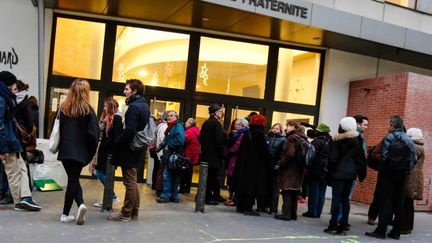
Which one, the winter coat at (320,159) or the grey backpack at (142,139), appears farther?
the winter coat at (320,159)

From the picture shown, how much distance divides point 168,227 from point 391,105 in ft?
22.5

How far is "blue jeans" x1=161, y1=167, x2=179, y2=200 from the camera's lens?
8.43m

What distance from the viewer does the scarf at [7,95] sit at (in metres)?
6.43

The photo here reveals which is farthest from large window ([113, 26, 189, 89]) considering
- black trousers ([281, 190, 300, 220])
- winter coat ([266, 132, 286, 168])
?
black trousers ([281, 190, 300, 220])

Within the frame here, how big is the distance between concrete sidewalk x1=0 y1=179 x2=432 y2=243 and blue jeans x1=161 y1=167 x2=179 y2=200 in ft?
0.68

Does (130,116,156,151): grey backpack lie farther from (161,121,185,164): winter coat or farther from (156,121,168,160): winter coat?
(156,121,168,160): winter coat

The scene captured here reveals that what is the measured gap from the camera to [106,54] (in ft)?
37.4

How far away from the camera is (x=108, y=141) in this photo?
23.7 feet

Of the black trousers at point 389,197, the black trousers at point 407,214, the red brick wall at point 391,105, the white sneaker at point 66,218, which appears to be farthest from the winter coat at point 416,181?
the white sneaker at point 66,218

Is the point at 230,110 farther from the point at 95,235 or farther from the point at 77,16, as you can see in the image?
the point at 95,235

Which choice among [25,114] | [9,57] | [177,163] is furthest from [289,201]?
[9,57]

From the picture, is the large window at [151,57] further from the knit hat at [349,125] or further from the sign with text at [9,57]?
the knit hat at [349,125]

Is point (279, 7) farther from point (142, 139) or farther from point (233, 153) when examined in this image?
point (142, 139)

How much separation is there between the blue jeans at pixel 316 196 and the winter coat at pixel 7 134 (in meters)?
4.93
